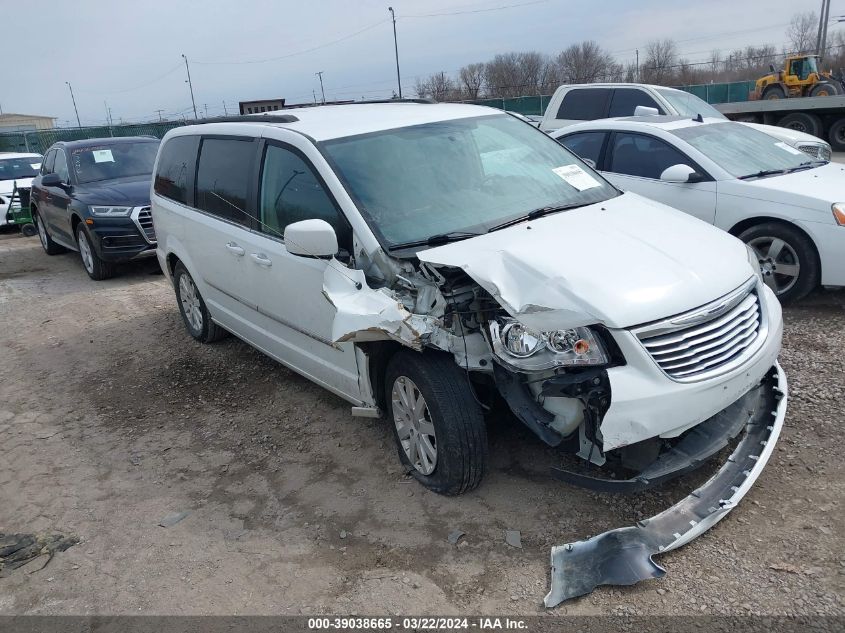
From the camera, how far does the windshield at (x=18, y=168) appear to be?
47.1 feet

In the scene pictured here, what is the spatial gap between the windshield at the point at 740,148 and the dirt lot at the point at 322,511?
4.69ft

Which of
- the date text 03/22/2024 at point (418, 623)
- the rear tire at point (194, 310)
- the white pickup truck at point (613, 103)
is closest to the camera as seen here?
the date text 03/22/2024 at point (418, 623)

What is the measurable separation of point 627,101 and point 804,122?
10.5 metres

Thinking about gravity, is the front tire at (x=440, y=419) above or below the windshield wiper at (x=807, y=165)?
below

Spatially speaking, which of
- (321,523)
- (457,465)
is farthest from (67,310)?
(457,465)

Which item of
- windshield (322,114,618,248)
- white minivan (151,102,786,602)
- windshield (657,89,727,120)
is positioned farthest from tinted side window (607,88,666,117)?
windshield (322,114,618,248)

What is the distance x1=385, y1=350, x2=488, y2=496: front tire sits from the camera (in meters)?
3.22

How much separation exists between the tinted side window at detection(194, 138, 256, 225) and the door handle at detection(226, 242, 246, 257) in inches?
6.6

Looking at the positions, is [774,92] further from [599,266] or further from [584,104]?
[599,266]

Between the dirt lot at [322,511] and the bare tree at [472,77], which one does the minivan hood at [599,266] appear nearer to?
the dirt lot at [322,511]

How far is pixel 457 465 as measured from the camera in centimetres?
330

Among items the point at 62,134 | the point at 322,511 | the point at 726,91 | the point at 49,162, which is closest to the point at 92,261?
the point at 49,162

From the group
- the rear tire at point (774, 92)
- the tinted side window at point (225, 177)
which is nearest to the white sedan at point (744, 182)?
the tinted side window at point (225, 177)

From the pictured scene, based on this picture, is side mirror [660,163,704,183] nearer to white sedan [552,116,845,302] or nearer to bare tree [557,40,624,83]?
white sedan [552,116,845,302]
